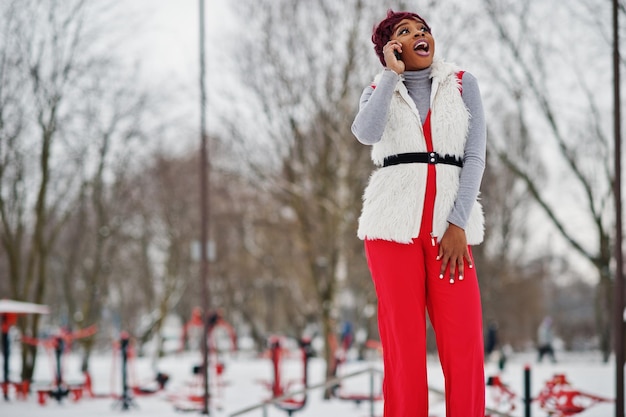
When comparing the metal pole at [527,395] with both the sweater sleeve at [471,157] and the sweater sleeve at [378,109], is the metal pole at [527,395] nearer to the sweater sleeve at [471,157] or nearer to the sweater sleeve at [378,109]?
the sweater sleeve at [471,157]

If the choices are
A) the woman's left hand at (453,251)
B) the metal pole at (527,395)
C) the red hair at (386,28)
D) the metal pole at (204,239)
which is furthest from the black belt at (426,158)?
the metal pole at (204,239)

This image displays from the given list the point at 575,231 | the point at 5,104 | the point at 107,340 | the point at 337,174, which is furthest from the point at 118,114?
the point at 107,340

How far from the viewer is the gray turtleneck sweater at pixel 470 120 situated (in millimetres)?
2605

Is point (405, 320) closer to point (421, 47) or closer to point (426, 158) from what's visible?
point (426, 158)

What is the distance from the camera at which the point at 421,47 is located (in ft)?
9.05

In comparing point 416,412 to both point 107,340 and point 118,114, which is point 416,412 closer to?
point 118,114

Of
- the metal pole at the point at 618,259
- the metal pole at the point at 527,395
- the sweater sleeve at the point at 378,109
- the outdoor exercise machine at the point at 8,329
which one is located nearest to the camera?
the sweater sleeve at the point at 378,109

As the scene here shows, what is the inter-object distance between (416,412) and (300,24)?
1070 centimetres

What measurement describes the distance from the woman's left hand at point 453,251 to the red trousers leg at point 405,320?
Answer: 84 millimetres

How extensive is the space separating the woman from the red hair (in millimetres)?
44

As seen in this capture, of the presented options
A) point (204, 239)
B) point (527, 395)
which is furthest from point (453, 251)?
point (204, 239)

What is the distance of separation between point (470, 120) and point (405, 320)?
28.9 inches

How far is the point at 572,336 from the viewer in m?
42.4

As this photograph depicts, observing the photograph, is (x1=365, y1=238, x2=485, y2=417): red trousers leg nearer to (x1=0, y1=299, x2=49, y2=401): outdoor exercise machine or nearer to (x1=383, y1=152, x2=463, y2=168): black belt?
(x1=383, y1=152, x2=463, y2=168): black belt
